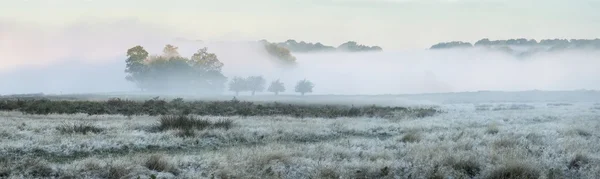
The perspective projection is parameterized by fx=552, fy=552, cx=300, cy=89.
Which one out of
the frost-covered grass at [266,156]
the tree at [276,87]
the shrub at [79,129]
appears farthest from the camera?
the tree at [276,87]

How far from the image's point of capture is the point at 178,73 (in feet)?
278

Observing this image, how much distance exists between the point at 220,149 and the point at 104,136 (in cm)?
390

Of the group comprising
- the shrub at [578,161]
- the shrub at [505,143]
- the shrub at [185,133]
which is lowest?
the shrub at [578,161]

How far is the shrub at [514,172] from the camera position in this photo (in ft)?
41.3

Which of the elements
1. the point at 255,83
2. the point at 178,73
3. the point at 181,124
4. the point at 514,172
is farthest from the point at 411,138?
the point at 255,83

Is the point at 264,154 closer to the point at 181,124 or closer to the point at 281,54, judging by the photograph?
the point at 181,124

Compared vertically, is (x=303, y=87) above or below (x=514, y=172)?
above

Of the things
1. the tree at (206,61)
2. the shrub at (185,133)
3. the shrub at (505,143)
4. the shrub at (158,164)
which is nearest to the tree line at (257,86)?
the tree at (206,61)

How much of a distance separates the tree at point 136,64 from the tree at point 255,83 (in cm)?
1688

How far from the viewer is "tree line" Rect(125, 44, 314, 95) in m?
84.4

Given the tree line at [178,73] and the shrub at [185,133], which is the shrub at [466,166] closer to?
the shrub at [185,133]

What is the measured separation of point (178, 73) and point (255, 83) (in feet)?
43.4

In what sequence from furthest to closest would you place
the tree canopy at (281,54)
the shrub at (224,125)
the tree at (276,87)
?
the tree canopy at (281,54) < the tree at (276,87) < the shrub at (224,125)

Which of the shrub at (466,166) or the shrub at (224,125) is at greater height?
the shrub at (224,125)
